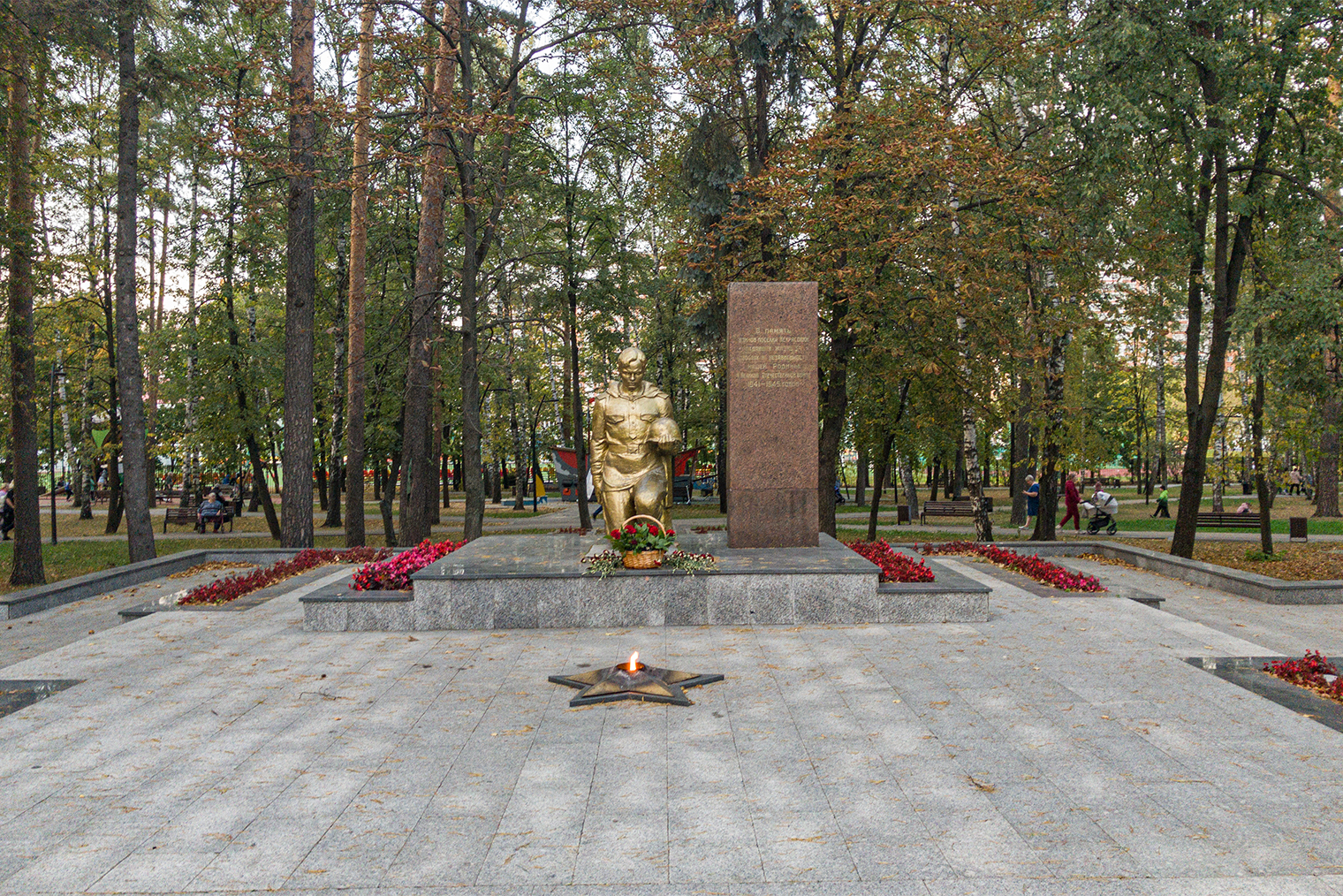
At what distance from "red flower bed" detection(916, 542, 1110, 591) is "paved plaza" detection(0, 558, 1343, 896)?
241cm

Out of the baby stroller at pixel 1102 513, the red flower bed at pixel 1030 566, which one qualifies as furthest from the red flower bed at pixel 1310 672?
the baby stroller at pixel 1102 513

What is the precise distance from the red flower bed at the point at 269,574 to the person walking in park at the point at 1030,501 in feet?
56.8

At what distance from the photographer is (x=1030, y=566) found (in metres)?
11.8

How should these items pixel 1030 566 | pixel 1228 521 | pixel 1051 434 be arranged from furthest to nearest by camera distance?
1. pixel 1228 521
2. pixel 1051 434
3. pixel 1030 566

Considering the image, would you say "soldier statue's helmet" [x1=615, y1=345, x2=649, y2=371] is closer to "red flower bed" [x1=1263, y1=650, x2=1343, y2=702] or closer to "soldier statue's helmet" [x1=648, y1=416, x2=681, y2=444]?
"soldier statue's helmet" [x1=648, y1=416, x2=681, y2=444]

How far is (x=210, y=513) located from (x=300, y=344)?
39.7 feet

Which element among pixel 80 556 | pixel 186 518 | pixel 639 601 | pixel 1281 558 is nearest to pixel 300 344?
pixel 80 556

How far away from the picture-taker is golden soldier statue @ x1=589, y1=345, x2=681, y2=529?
10.2 meters

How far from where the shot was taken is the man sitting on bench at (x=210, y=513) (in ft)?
81.1

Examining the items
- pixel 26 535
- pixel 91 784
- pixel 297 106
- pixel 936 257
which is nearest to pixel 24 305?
pixel 26 535

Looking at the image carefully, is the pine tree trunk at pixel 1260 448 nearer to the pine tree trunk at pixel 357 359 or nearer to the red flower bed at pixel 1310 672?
the red flower bed at pixel 1310 672

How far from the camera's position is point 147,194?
52.9 ft

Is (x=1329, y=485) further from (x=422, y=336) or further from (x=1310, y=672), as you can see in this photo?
(x=422, y=336)

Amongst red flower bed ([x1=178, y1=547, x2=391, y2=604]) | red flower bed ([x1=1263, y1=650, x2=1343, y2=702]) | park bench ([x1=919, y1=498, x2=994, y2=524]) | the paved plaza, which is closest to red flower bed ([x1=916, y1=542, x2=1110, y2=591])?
the paved plaza
